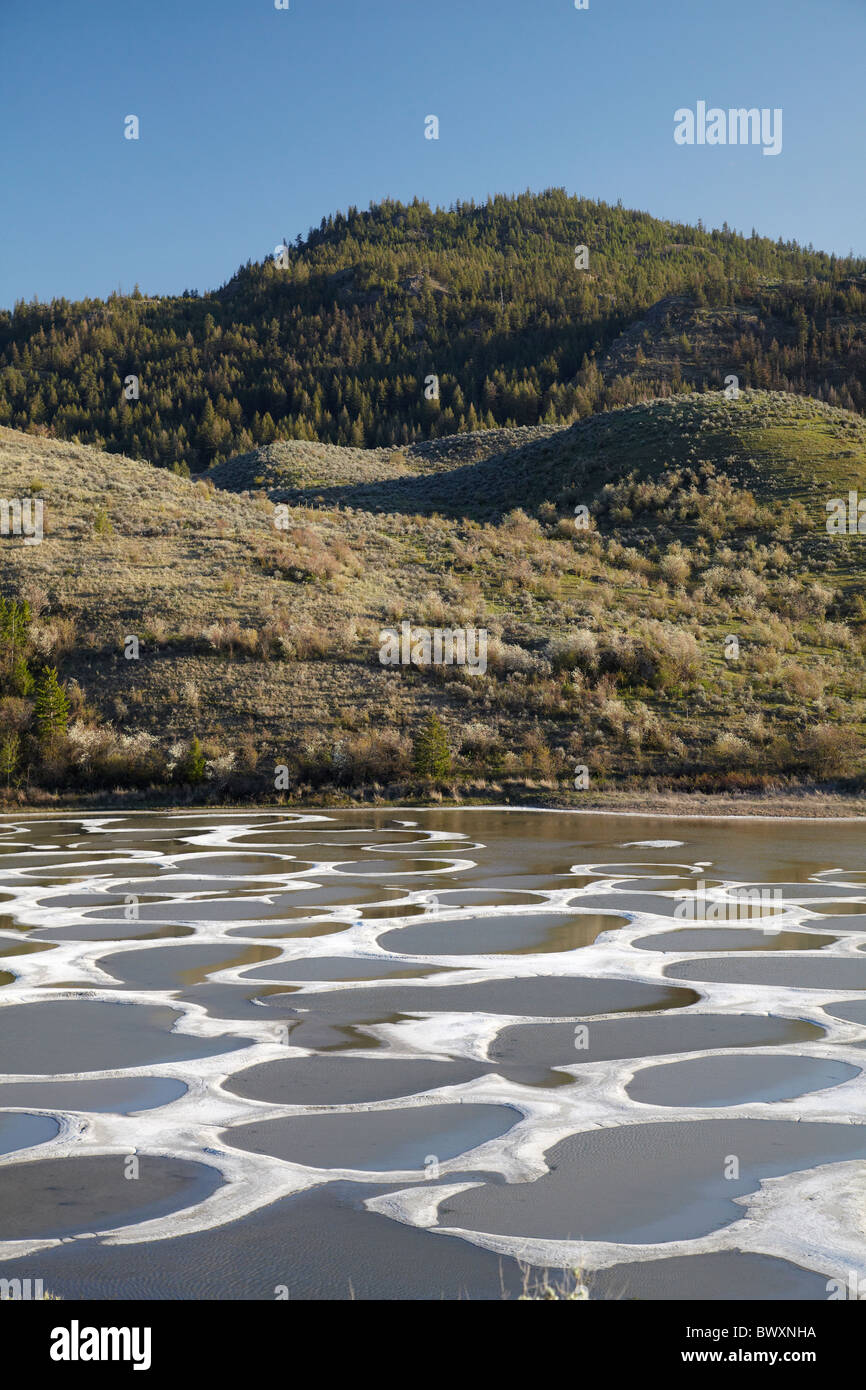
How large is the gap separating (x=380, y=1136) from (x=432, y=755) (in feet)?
74.8

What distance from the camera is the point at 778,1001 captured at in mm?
10148

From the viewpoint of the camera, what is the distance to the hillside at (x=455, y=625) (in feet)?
99.7

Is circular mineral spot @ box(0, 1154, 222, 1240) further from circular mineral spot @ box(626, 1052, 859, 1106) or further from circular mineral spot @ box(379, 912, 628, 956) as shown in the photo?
→ circular mineral spot @ box(379, 912, 628, 956)

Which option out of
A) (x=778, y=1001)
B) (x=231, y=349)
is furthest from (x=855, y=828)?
(x=231, y=349)

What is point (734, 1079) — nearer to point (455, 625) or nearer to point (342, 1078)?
point (342, 1078)

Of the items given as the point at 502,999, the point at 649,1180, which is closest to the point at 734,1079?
the point at 649,1180

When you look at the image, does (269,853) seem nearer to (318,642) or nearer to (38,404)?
(318,642)

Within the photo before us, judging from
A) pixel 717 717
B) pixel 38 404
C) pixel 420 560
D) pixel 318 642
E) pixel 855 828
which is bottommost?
pixel 855 828

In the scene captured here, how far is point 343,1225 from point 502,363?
125922 mm

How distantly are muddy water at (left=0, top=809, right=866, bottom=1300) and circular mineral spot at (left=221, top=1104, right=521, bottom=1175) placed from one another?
3 centimetres

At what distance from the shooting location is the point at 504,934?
1330 cm

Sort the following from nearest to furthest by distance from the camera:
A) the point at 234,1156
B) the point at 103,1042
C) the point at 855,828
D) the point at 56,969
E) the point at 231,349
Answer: the point at 234,1156
the point at 103,1042
the point at 56,969
the point at 855,828
the point at 231,349

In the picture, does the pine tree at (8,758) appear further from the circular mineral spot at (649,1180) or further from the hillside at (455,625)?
the circular mineral spot at (649,1180)

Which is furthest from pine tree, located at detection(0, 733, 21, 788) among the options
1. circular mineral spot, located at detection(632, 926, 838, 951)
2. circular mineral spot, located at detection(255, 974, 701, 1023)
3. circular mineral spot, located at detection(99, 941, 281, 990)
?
circular mineral spot, located at detection(255, 974, 701, 1023)
